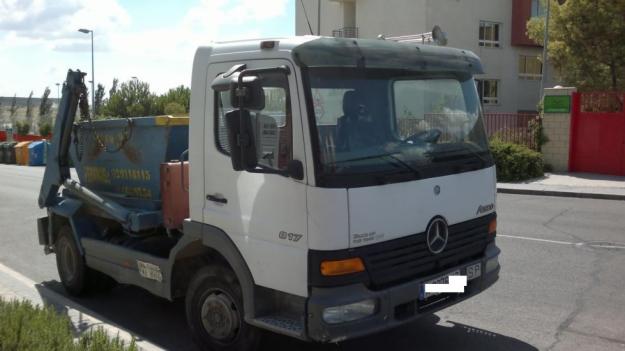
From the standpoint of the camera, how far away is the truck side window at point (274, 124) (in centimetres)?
407

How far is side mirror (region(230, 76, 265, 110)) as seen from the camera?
12.9ft

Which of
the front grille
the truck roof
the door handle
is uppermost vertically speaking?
the truck roof

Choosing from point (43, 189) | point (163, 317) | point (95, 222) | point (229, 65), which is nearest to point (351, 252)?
point (229, 65)

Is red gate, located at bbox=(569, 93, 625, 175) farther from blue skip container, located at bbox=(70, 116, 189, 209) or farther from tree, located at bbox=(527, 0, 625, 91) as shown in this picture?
blue skip container, located at bbox=(70, 116, 189, 209)

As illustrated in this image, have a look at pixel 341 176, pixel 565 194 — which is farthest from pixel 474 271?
pixel 565 194

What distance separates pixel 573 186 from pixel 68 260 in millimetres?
13109

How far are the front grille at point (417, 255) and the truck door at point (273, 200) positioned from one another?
0.48 metres

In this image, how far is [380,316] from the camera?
4043 mm

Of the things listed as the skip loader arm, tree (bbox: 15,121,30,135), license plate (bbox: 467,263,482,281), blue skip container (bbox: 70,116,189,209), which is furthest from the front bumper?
tree (bbox: 15,121,30,135)

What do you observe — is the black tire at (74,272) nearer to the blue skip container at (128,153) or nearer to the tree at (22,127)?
the blue skip container at (128,153)

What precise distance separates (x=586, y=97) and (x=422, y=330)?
14671 millimetres

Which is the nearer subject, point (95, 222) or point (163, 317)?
point (163, 317)

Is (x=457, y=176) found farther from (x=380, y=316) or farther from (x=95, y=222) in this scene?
(x=95, y=222)

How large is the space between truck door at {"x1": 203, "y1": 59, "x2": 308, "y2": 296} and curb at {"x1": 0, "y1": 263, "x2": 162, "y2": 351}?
1.17m
